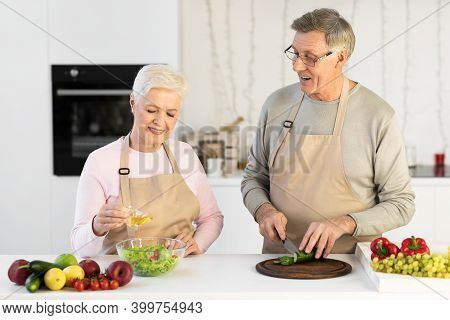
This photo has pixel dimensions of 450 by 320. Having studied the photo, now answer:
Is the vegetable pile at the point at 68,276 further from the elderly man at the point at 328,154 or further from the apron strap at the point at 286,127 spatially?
the apron strap at the point at 286,127

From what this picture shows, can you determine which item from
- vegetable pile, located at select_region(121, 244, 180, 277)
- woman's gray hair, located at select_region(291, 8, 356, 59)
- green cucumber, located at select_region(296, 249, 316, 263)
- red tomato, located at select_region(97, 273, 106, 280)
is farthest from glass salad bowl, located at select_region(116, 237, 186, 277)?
woman's gray hair, located at select_region(291, 8, 356, 59)

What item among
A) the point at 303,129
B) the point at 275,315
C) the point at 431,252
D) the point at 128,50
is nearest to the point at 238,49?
the point at 128,50

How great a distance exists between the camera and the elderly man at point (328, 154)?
2.13 meters

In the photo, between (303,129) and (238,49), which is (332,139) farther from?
(238,49)

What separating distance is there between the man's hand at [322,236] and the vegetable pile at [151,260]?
383mm

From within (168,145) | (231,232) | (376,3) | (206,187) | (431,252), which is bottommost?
(231,232)

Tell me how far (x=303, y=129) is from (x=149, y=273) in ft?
2.56

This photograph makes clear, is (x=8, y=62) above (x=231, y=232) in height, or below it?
above

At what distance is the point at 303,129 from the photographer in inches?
90.4

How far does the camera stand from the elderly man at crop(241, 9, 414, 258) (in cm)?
213

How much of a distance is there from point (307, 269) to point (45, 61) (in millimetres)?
2292

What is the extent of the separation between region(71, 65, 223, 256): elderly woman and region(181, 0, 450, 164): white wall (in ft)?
6.13

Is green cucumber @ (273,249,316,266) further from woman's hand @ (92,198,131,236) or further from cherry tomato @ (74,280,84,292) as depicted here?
cherry tomato @ (74,280,84,292)

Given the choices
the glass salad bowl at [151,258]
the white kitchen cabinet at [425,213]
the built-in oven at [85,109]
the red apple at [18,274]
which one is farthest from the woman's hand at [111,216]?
the white kitchen cabinet at [425,213]
